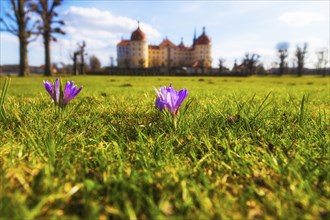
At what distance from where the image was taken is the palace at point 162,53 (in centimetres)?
11681

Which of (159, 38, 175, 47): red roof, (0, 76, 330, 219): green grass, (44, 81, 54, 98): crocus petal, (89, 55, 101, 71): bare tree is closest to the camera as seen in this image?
(0, 76, 330, 219): green grass

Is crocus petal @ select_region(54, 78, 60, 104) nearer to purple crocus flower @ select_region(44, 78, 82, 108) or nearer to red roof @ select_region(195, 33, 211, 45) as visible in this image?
purple crocus flower @ select_region(44, 78, 82, 108)

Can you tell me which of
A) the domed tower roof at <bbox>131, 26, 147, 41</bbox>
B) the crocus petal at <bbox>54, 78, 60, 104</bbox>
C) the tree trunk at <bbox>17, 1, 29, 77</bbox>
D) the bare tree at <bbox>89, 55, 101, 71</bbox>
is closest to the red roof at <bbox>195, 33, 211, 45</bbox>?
the domed tower roof at <bbox>131, 26, 147, 41</bbox>

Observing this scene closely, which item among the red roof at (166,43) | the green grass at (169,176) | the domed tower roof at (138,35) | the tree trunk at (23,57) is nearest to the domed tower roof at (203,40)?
the red roof at (166,43)

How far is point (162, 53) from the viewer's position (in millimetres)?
133375

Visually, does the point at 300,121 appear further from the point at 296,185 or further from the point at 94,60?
the point at 94,60

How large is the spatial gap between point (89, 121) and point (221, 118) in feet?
3.38

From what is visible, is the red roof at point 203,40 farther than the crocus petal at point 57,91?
Yes

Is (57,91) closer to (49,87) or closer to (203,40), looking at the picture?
(49,87)

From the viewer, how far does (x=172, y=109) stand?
1672 mm

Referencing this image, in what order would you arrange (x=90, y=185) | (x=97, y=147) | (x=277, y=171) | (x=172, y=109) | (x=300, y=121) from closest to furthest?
(x=90, y=185) < (x=277, y=171) < (x=97, y=147) < (x=172, y=109) < (x=300, y=121)

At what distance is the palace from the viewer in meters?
117

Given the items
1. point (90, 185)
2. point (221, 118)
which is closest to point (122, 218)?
point (90, 185)

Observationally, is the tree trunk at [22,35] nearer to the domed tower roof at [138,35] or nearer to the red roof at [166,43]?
the domed tower roof at [138,35]
